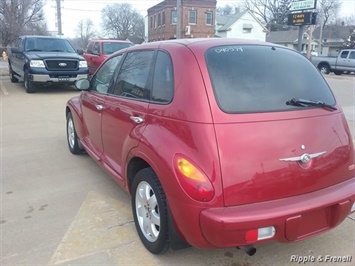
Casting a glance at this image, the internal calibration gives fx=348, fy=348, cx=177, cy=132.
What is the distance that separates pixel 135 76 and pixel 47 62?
926 cm

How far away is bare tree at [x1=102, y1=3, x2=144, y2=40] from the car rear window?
8072 centimetres

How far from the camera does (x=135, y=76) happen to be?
3324 millimetres

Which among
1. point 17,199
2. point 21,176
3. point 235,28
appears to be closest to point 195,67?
point 17,199

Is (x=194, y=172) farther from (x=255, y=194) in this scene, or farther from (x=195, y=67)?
(x=195, y=67)

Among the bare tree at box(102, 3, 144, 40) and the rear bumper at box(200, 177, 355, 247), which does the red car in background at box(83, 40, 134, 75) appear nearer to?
the rear bumper at box(200, 177, 355, 247)

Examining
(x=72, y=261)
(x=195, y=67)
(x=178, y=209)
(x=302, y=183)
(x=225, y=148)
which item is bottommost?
(x=72, y=261)

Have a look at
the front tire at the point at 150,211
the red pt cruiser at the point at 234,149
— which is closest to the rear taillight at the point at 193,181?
the red pt cruiser at the point at 234,149

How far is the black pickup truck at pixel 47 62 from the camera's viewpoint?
11.4m

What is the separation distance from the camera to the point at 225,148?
229 cm

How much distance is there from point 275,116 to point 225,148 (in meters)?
0.48

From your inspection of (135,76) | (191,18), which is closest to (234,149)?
(135,76)

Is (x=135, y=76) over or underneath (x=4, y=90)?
over

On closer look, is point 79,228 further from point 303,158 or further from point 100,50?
point 100,50

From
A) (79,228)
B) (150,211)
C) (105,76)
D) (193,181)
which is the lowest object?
(79,228)
